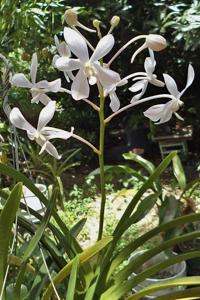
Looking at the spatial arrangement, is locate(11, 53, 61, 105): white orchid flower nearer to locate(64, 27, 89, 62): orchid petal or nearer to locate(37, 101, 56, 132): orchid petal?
locate(37, 101, 56, 132): orchid petal

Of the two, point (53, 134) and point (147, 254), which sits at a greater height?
point (53, 134)

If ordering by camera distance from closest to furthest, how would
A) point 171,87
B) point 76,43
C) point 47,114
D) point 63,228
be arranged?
point 76,43, point 47,114, point 171,87, point 63,228

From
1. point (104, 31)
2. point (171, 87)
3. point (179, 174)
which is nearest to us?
point (171, 87)

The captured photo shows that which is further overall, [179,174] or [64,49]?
[179,174]

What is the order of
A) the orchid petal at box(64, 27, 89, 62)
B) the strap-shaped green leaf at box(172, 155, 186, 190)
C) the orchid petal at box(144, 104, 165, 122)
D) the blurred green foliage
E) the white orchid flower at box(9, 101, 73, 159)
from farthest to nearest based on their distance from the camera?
the blurred green foliage, the strap-shaped green leaf at box(172, 155, 186, 190), the orchid petal at box(144, 104, 165, 122), the white orchid flower at box(9, 101, 73, 159), the orchid petal at box(64, 27, 89, 62)

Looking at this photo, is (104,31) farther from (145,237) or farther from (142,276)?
(142,276)

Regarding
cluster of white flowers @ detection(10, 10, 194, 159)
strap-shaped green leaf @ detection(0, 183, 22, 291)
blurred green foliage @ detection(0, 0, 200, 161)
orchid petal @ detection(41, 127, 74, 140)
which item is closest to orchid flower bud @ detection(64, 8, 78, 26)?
cluster of white flowers @ detection(10, 10, 194, 159)

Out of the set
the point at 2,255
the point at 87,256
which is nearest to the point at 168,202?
the point at 87,256

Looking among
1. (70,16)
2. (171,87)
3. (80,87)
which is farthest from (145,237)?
(70,16)
